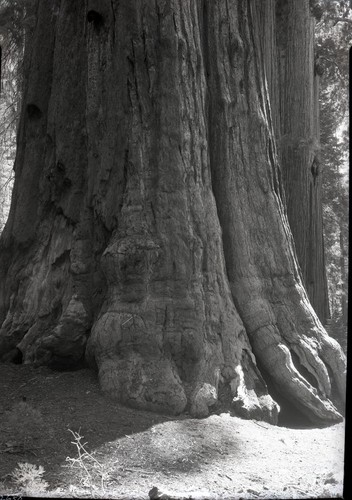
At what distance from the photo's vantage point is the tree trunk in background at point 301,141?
23.1ft

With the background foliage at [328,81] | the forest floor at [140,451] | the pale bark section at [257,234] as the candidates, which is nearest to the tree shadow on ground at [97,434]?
the forest floor at [140,451]

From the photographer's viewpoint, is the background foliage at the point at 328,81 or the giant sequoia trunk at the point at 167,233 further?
the background foliage at the point at 328,81

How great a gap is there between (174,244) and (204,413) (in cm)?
130

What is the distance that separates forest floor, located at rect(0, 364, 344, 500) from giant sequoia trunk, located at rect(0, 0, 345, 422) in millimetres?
222

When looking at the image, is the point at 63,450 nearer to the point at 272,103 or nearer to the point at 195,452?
the point at 195,452

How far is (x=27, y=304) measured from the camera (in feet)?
17.4

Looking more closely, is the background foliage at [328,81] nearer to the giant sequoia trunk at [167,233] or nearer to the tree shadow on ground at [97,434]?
the giant sequoia trunk at [167,233]

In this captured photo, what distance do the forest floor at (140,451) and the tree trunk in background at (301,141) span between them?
9.33 feet

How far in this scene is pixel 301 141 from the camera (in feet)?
23.0

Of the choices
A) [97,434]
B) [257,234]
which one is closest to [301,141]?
[257,234]

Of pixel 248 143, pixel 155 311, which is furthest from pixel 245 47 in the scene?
pixel 155 311

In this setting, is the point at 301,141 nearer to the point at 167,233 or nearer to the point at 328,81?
the point at 167,233

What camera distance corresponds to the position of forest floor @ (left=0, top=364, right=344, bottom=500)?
10.0 ft

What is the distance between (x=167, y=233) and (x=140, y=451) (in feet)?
5.64
